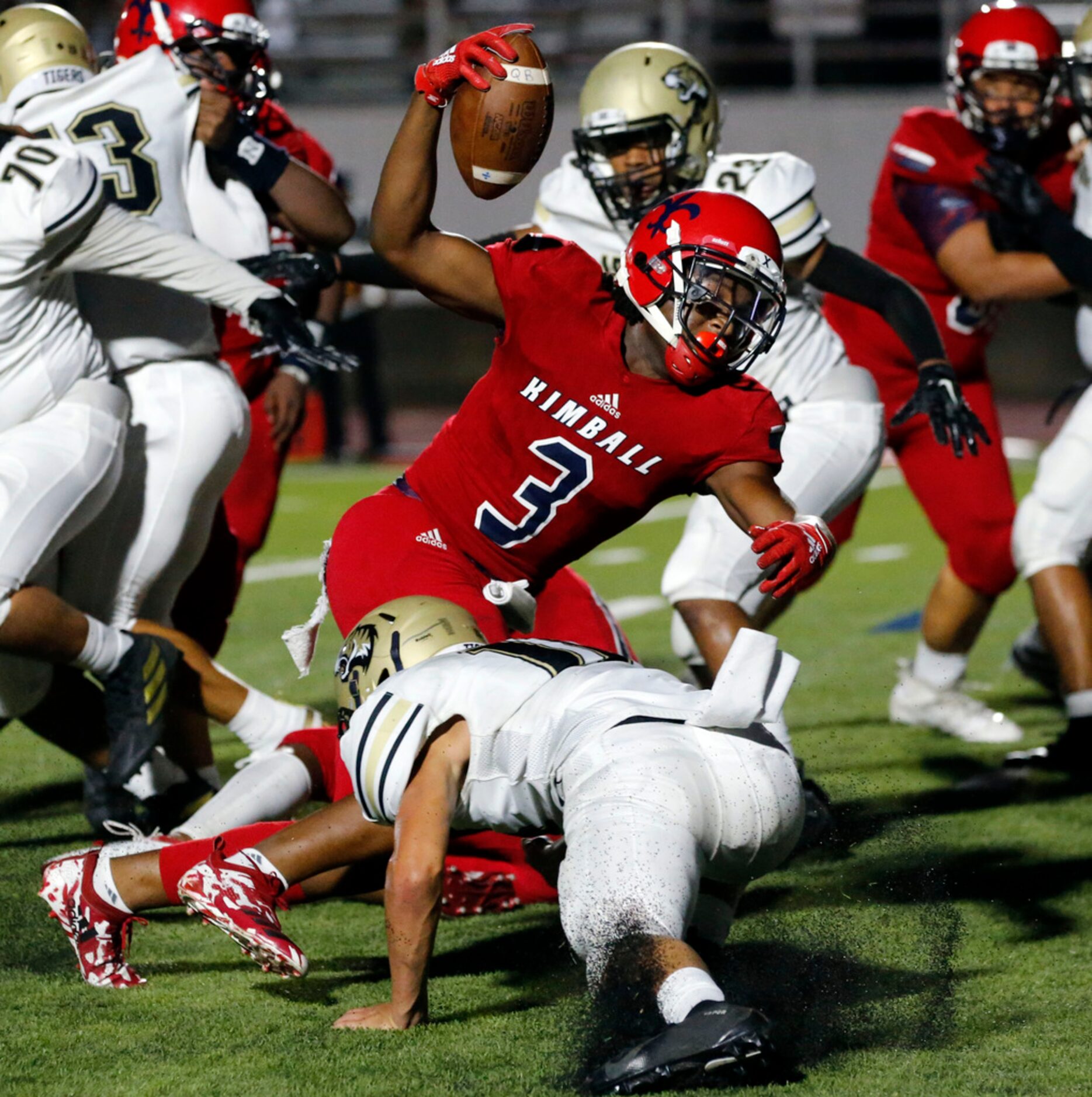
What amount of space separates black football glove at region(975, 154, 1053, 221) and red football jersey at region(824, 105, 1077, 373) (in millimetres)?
163

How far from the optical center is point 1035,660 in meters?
5.44

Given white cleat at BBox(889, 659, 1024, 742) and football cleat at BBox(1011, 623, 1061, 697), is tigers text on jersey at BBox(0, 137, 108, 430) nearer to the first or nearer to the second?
white cleat at BBox(889, 659, 1024, 742)

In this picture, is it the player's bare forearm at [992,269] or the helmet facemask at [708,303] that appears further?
the player's bare forearm at [992,269]

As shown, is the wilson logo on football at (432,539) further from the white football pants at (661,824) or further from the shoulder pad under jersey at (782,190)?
the shoulder pad under jersey at (782,190)

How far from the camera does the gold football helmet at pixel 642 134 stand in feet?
13.6

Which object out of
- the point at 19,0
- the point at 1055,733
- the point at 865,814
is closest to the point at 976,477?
the point at 1055,733

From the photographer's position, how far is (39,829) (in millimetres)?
4055

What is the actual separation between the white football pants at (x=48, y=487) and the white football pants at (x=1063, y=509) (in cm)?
227

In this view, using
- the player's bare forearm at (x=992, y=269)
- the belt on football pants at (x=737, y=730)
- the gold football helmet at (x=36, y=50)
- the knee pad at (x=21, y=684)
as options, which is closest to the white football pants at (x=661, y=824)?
the belt on football pants at (x=737, y=730)

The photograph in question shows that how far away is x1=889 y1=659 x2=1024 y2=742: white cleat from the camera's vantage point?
16.8 ft

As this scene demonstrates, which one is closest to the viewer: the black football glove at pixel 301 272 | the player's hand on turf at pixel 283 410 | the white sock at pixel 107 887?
the white sock at pixel 107 887

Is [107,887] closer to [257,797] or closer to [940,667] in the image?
[257,797]

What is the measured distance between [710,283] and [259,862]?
3.97 ft

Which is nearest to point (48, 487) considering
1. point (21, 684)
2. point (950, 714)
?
point (21, 684)
